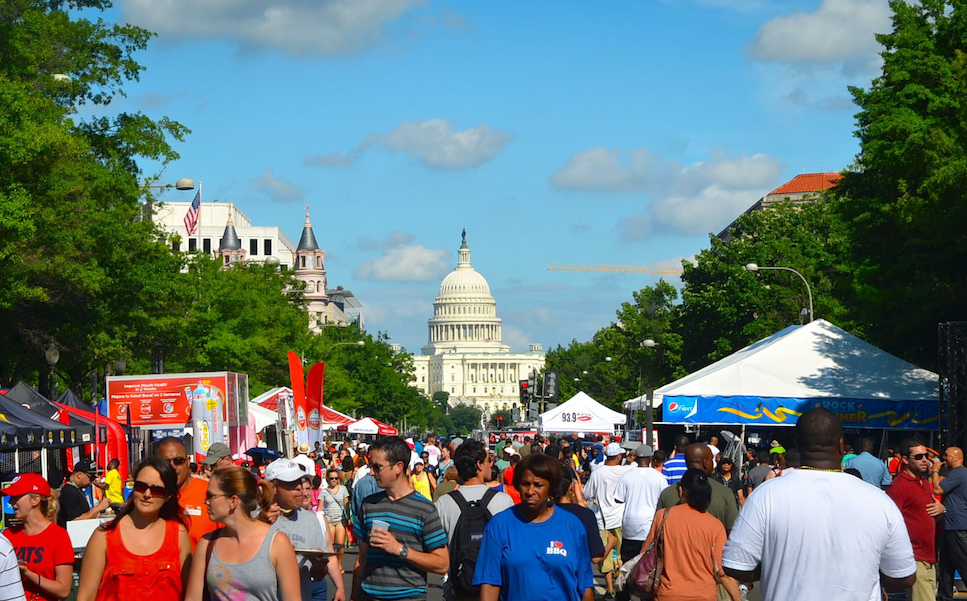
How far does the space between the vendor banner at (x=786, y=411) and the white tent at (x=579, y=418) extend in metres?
20.1

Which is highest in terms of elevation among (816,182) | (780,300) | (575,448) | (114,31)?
(816,182)

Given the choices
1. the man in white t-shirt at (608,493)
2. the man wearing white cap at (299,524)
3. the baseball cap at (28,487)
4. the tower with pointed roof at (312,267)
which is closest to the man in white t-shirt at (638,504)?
the man in white t-shirt at (608,493)

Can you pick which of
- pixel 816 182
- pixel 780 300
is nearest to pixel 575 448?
pixel 780 300

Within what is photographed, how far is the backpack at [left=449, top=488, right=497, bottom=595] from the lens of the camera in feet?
26.1

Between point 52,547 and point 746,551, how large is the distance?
3710 mm

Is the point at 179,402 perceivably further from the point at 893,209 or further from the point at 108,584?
the point at 108,584

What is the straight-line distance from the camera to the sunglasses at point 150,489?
257 inches

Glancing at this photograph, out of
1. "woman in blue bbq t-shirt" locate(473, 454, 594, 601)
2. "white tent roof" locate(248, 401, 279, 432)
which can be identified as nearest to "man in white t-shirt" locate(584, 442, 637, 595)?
"woman in blue bbq t-shirt" locate(473, 454, 594, 601)

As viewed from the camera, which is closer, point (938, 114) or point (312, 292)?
point (938, 114)

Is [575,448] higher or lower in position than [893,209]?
lower

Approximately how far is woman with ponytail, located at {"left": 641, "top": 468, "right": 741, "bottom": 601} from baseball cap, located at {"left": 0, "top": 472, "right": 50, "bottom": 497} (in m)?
3.48

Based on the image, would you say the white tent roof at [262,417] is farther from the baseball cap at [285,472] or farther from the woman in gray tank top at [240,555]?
the woman in gray tank top at [240,555]

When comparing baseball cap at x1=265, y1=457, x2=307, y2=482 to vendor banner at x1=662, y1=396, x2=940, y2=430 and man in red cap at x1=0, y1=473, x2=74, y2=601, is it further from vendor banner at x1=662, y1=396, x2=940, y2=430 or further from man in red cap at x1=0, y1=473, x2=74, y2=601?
vendor banner at x1=662, y1=396, x2=940, y2=430

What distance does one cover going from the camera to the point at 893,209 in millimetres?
30844
